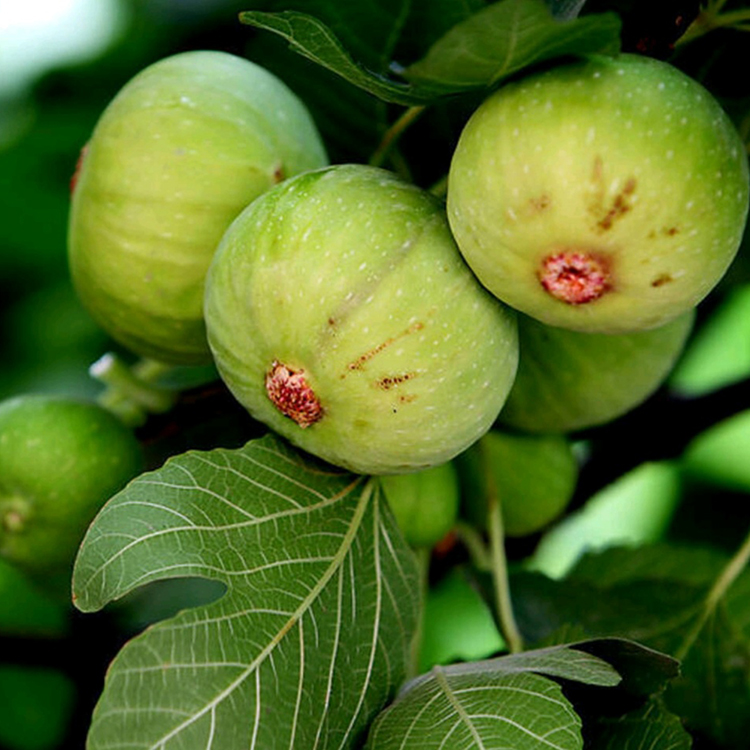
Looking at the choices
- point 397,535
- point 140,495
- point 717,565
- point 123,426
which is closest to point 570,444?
point 717,565

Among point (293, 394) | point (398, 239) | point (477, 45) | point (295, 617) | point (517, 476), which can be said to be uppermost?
point (477, 45)

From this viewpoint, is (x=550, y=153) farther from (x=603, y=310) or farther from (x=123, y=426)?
(x=123, y=426)

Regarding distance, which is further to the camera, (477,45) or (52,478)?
(52,478)

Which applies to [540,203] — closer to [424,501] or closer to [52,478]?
[424,501]

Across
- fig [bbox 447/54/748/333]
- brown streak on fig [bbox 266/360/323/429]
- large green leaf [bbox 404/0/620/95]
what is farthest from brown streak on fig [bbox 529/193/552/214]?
brown streak on fig [bbox 266/360/323/429]

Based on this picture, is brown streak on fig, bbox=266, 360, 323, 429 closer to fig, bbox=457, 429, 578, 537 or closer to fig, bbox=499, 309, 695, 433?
fig, bbox=499, 309, 695, 433

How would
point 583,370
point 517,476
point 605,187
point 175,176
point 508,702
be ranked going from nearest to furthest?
1. point 605,187
2. point 508,702
3. point 175,176
4. point 583,370
5. point 517,476

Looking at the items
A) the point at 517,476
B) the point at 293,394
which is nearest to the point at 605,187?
the point at 293,394
